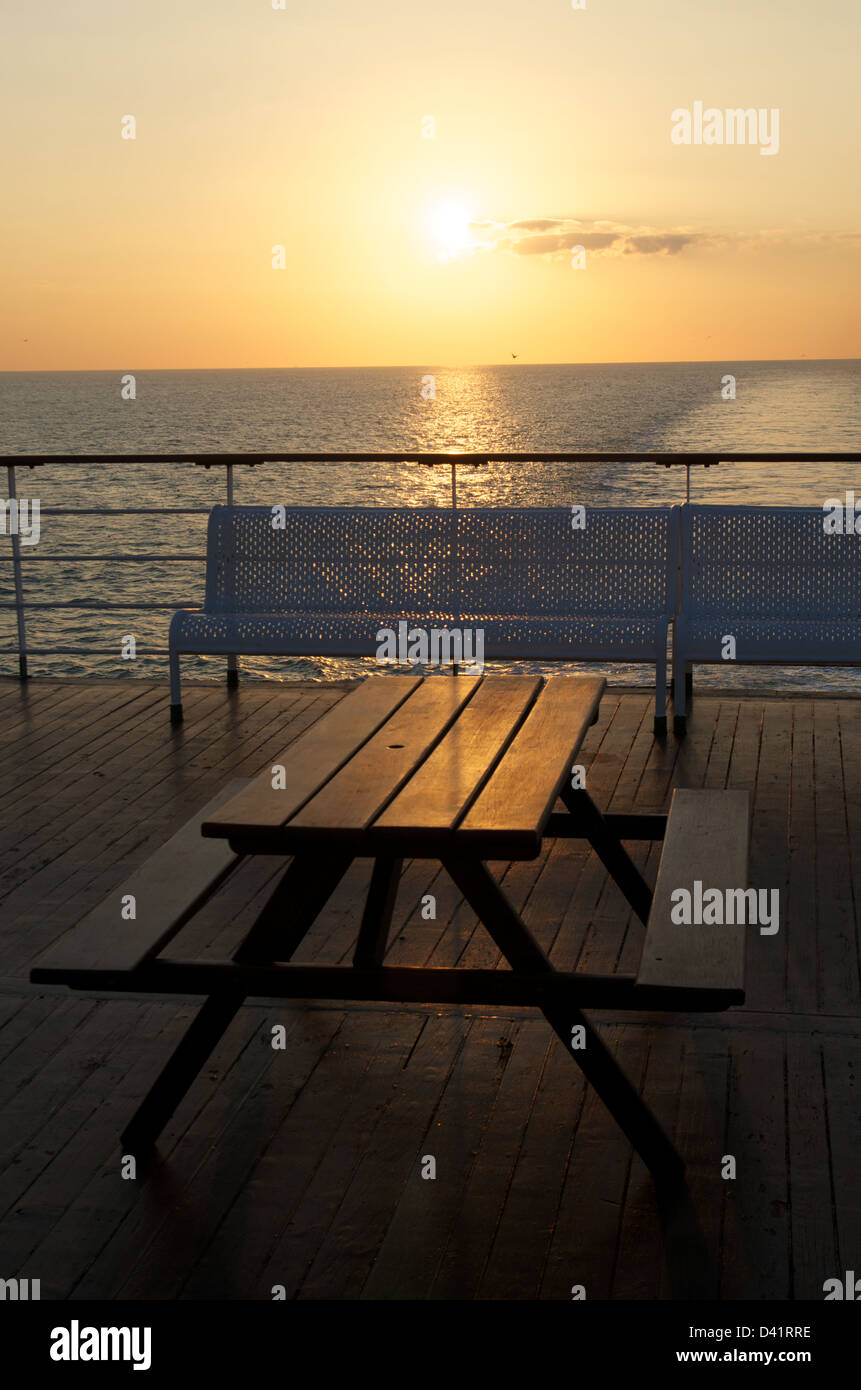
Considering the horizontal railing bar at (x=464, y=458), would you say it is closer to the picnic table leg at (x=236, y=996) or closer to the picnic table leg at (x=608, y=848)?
the picnic table leg at (x=608, y=848)

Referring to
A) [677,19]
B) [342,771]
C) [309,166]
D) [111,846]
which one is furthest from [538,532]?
[309,166]

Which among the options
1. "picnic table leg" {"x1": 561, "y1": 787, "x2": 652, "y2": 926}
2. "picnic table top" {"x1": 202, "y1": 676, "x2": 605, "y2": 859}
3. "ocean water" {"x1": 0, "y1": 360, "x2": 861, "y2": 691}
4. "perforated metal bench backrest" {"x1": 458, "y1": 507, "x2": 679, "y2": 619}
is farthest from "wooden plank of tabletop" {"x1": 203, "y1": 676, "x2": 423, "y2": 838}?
"ocean water" {"x1": 0, "y1": 360, "x2": 861, "y2": 691}

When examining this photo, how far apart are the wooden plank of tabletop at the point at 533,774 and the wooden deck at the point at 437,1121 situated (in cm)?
58

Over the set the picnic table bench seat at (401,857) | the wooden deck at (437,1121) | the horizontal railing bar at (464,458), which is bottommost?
the wooden deck at (437,1121)

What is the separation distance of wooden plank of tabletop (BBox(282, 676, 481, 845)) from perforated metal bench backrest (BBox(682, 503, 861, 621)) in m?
2.33

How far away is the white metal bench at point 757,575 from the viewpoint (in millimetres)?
5348

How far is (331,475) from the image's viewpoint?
4266cm

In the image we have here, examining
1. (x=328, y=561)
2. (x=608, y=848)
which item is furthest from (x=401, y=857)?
(x=328, y=561)

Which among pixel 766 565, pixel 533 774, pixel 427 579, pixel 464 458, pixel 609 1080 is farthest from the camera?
pixel 464 458

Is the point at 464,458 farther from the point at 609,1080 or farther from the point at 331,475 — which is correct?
the point at 331,475

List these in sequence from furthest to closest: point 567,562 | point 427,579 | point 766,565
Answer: point 427,579 → point 567,562 → point 766,565

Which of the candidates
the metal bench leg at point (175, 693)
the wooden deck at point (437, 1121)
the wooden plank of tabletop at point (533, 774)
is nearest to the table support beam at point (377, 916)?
the wooden deck at point (437, 1121)

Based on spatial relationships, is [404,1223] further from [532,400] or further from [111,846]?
[532,400]

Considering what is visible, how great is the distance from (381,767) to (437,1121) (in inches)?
25.2
